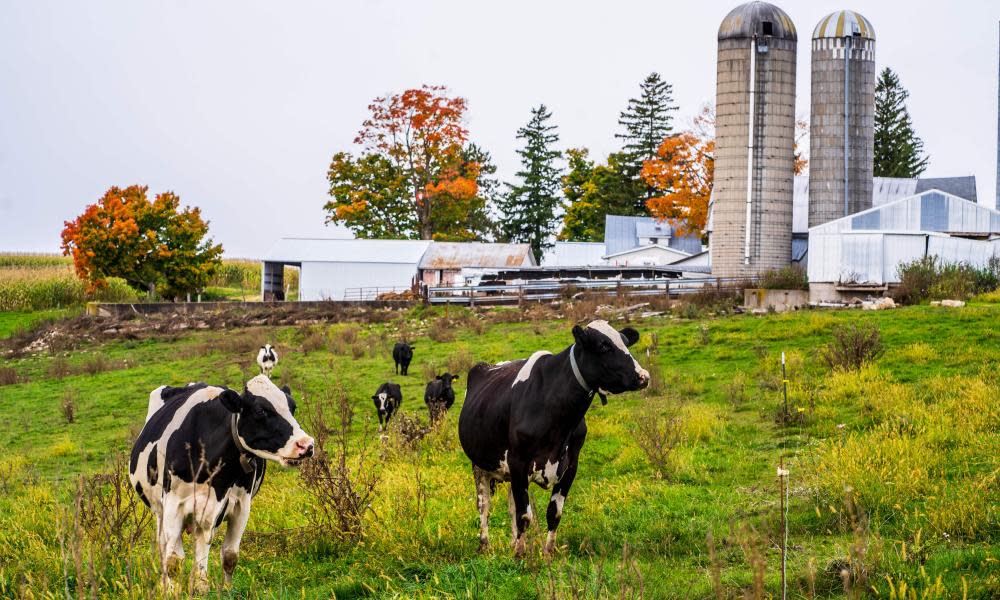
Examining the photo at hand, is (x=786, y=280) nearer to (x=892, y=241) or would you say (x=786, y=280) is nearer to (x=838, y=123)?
(x=892, y=241)

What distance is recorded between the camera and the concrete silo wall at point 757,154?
116ft

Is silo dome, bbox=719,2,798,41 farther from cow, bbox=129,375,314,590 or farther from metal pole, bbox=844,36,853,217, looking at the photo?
cow, bbox=129,375,314,590

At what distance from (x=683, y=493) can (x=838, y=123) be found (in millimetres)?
30686

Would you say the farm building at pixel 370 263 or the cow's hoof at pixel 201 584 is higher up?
the farm building at pixel 370 263

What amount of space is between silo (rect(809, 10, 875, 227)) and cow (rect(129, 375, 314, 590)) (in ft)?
110

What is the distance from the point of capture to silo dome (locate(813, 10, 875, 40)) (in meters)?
37.4

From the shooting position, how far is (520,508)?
7.74 m

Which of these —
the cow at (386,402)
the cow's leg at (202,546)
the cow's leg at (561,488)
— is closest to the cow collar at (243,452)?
the cow's leg at (202,546)

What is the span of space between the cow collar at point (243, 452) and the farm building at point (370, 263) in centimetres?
4121

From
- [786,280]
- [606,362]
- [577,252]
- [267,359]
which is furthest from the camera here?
[577,252]

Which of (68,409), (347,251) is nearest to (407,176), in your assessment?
(347,251)

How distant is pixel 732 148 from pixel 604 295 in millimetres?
7074

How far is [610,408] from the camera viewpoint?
15.8m

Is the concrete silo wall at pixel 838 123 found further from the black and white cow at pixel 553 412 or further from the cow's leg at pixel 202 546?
the cow's leg at pixel 202 546
